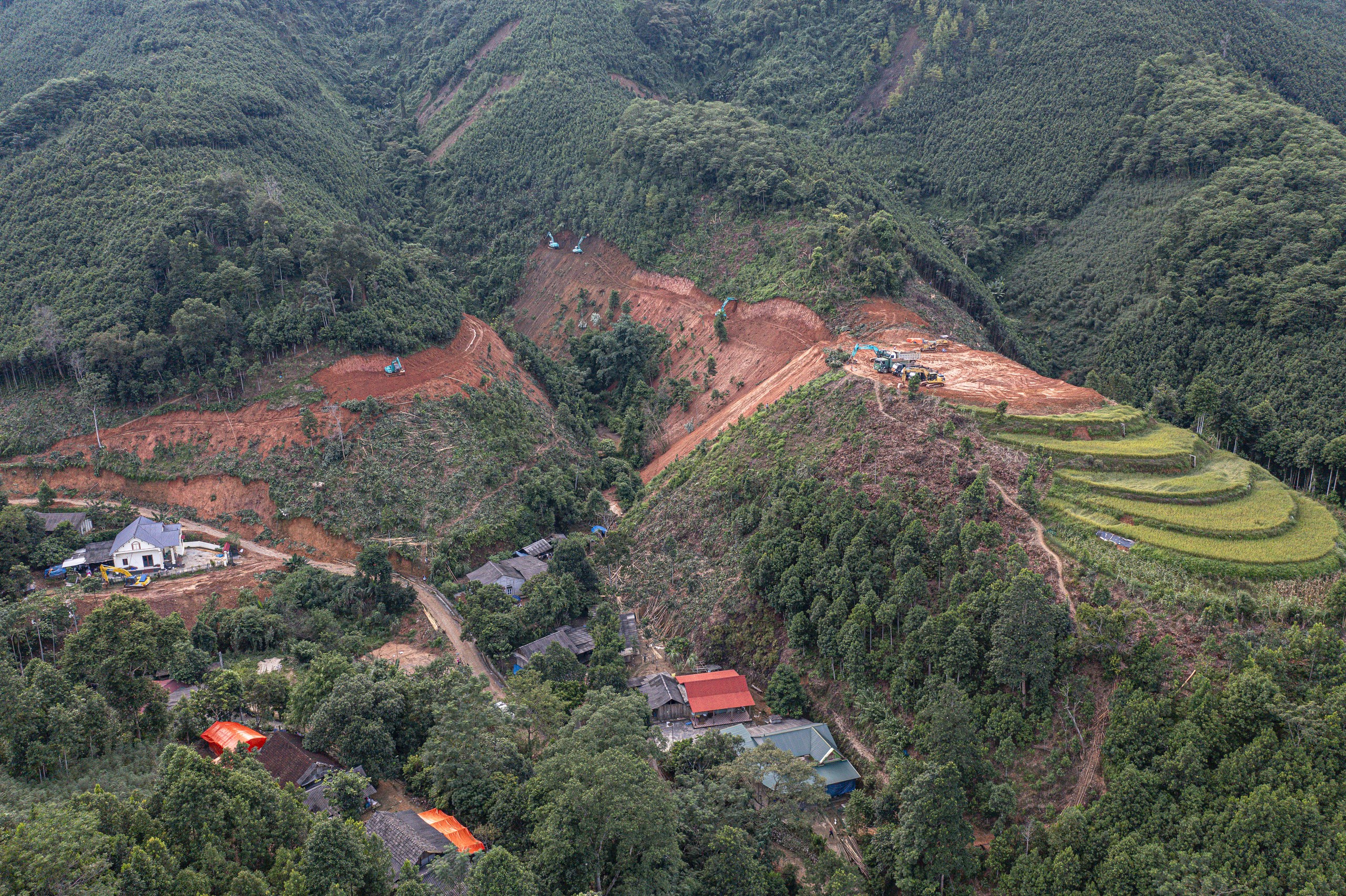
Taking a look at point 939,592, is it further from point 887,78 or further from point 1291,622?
point 887,78

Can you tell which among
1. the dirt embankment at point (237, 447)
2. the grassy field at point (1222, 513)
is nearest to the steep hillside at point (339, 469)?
the dirt embankment at point (237, 447)

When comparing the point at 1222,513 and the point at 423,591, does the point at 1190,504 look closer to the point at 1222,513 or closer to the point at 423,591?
the point at 1222,513

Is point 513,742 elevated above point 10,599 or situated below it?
above

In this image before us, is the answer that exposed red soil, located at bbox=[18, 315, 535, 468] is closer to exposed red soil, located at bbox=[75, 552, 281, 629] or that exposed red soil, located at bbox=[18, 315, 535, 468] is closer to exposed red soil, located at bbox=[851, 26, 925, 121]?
exposed red soil, located at bbox=[75, 552, 281, 629]

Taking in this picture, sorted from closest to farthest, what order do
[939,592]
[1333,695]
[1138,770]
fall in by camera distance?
1. [1333,695]
2. [1138,770]
3. [939,592]

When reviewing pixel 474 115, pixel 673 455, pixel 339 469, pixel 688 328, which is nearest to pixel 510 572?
pixel 339 469

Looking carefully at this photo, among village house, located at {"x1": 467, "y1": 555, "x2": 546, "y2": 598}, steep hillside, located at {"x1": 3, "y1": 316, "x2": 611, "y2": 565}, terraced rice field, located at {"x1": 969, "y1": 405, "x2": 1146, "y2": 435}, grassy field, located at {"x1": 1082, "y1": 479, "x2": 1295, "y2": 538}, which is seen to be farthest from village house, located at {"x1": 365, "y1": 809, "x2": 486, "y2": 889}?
terraced rice field, located at {"x1": 969, "y1": 405, "x2": 1146, "y2": 435}

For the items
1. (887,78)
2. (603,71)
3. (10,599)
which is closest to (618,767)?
(10,599)
